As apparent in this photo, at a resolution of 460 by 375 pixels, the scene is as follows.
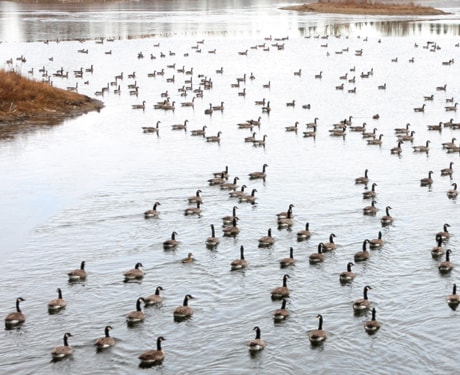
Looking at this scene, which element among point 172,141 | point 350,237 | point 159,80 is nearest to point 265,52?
point 159,80

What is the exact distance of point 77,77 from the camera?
97.1m

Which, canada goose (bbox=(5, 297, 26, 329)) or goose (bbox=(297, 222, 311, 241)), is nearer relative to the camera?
canada goose (bbox=(5, 297, 26, 329))

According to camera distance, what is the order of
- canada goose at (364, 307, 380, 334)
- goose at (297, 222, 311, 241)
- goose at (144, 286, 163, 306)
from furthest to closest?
1. goose at (297, 222, 311, 241)
2. goose at (144, 286, 163, 306)
3. canada goose at (364, 307, 380, 334)

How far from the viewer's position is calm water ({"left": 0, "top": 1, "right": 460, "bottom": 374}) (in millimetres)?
30562

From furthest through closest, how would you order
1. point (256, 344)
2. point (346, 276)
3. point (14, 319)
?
point (346, 276), point (14, 319), point (256, 344)

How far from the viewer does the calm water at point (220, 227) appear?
30.6m

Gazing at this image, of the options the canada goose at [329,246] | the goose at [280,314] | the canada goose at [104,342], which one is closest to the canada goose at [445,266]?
the canada goose at [329,246]

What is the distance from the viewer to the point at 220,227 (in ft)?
143

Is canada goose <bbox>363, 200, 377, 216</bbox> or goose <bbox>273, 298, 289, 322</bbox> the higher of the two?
canada goose <bbox>363, 200, 377, 216</bbox>

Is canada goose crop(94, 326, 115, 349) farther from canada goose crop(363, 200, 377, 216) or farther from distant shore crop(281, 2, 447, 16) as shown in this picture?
distant shore crop(281, 2, 447, 16)

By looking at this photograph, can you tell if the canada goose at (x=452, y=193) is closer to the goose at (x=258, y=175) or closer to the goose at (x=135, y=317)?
the goose at (x=258, y=175)

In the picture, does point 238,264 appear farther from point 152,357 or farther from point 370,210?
point 370,210

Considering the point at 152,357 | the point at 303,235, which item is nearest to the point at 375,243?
the point at 303,235

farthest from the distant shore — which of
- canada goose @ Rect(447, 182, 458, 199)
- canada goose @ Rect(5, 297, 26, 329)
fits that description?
canada goose @ Rect(5, 297, 26, 329)
